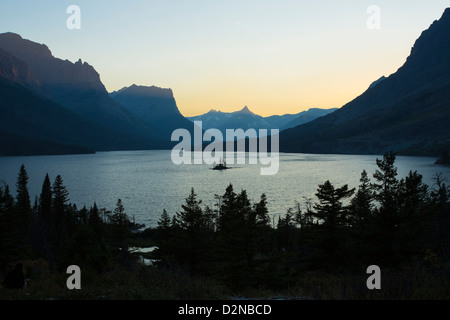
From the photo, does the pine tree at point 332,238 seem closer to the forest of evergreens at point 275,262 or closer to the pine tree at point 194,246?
the forest of evergreens at point 275,262

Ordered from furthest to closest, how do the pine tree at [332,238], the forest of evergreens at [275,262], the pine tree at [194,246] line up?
the pine tree at [194,246]
the pine tree at [332,238]
the forest of evergreens at [275,262]

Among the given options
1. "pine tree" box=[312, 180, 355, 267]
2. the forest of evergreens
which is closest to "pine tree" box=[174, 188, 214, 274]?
the forest of evergreens

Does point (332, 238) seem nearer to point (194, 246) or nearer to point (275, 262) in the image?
point (275, 262)

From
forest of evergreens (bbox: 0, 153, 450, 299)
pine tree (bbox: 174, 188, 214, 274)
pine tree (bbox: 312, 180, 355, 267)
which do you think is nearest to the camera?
forest of evergreens (bbox: 0, 153, 450, 299)

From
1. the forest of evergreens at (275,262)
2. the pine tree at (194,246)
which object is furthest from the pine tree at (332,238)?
the pine tree at (194,246)

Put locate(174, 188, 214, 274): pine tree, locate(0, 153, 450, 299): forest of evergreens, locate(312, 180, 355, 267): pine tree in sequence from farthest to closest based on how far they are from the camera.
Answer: locate(174, 188, 214, 274): pine tree < locate(312, 180, 355, 267): pine tree < locate(0, 153, 450, 299): forest of evergreens

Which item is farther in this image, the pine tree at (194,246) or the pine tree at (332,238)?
the pine tree at (194,246)

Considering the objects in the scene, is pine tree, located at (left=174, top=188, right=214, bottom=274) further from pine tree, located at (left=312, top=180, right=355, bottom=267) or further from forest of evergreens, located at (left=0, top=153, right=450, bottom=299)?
pine tree, located at (left=312, top=180, right=355, bottom=267)

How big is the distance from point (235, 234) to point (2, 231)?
29.2m

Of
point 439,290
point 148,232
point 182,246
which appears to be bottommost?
point 148,232
